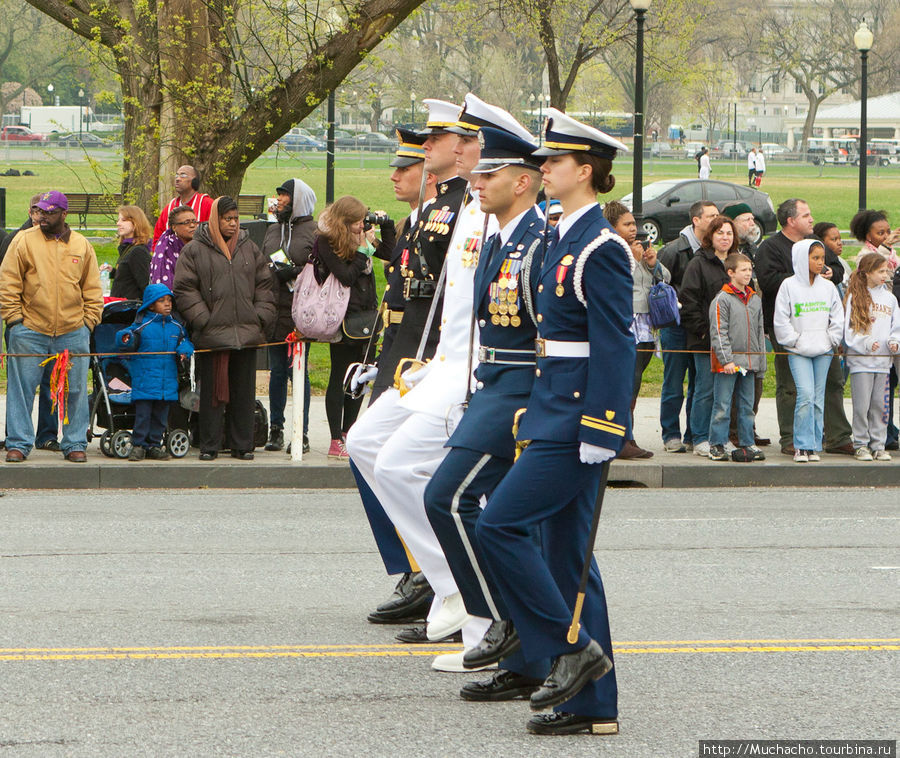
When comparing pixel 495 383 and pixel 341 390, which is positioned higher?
pixel 495 383

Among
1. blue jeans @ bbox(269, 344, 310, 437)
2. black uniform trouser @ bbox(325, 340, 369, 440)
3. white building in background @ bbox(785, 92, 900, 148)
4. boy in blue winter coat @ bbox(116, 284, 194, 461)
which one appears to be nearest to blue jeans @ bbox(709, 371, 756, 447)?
black uniform trouser @ bbox(325, 340, 369, 440)

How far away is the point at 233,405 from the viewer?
41.1 ft

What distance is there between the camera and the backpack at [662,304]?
42.4ft

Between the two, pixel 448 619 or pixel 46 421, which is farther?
pixel 46 421

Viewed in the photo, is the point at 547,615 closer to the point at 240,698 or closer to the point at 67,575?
the point at 240,698

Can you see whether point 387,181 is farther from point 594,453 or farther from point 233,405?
point 594,453

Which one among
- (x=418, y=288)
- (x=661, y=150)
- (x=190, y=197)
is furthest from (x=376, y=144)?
(x=418, y=288)

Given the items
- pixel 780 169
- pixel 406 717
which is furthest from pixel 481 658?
pixel 780 169

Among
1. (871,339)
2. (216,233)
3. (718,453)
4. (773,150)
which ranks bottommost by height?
(718,453)

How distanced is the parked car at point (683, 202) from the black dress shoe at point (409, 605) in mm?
25928

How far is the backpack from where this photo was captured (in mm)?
12914

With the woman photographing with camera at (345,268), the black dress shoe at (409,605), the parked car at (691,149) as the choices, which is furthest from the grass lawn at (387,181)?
the black dress shoe at (409,605)

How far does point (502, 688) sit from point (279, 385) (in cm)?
755

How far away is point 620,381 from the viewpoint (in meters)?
5.18
